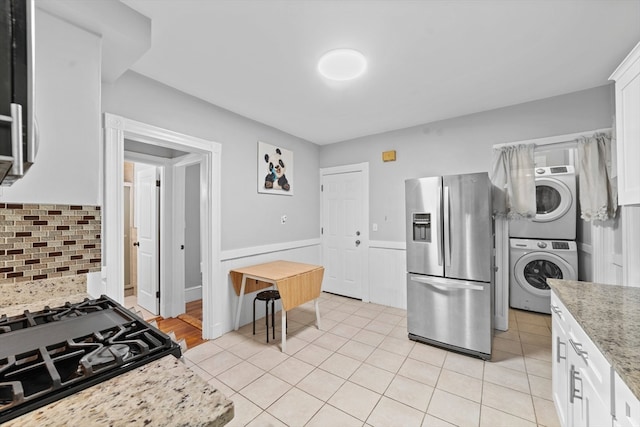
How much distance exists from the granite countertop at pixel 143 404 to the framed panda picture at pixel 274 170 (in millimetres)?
2685

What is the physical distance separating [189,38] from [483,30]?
1.93 metres

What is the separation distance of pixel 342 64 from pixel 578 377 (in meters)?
2.32

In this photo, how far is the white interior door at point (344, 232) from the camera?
158 inches

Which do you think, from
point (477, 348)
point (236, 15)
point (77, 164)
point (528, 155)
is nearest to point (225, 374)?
point (77, 164)

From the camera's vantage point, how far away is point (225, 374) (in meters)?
2.17

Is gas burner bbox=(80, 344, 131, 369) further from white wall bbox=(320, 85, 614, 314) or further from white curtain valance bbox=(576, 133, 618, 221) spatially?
white curtain valance bbox=(576, 133, 618, 221)

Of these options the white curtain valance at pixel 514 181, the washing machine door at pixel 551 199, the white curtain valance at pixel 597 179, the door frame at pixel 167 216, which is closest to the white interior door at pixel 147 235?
the door frame at pixel 167 216

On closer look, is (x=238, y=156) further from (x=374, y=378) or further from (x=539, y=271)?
(x=539, y=271)

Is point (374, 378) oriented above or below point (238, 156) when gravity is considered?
below

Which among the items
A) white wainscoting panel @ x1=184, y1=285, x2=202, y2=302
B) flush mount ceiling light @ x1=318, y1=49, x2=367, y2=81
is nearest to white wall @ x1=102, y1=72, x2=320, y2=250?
flush mount ceiling light @ x1=318, y1=49, x2=367, y2=81

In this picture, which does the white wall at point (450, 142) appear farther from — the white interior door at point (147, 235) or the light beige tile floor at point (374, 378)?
the white interior door at point (147, 235)

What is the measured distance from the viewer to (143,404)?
2.06 feet

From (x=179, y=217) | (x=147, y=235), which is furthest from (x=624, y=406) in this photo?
(x=147, y=235)

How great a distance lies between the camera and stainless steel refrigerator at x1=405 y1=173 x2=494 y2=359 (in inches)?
93.6
